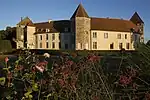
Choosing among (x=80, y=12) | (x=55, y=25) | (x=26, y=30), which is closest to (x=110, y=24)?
(x=80, y=12)

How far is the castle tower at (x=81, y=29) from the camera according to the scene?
212 feet

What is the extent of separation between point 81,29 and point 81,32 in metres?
0.70

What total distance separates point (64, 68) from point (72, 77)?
168 mm

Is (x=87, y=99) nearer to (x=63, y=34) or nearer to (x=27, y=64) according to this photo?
(x=27, y=64)

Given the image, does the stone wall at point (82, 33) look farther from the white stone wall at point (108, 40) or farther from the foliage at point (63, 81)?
the foliage at point (63, 81)

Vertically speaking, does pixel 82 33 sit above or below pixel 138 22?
below

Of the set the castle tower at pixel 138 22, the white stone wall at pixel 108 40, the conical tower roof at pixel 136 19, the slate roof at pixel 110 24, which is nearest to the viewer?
the white stone wall at pixel 108 40

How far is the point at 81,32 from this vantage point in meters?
64.8

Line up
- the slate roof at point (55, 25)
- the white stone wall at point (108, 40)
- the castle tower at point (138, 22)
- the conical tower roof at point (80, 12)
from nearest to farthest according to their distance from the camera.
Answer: the conical tower roof at point (80, 12)
the white stone wall at point (108, 40)
the slate roof at point (55, 25)
the castle tower at point (138, 22)

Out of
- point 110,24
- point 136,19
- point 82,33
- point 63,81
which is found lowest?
point 63,81

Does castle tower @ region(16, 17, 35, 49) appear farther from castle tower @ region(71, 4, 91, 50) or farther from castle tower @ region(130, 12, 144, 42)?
castle tower @ region(130, 12, 144, 42)

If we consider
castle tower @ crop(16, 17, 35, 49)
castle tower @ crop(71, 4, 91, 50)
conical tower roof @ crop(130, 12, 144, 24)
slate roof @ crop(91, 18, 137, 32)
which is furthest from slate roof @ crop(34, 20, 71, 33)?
conical tower roof @ crop(130, 12, 144, 24)

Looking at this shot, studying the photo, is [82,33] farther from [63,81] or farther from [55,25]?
[63,81]

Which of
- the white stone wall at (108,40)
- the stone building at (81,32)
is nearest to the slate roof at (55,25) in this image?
the stone building at (81,32)
